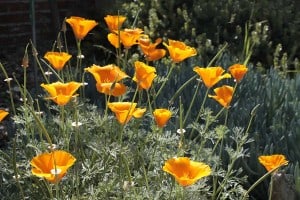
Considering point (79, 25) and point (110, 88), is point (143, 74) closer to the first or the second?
point (110, 88)

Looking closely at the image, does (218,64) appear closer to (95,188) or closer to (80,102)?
(80,102)

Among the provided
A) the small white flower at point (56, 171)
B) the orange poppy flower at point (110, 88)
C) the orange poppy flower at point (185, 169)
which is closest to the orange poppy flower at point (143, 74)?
the orange poppy flower at point (110, 88)

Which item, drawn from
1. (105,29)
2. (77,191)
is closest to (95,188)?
(77,191)

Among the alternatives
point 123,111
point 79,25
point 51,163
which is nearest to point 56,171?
point 51,163

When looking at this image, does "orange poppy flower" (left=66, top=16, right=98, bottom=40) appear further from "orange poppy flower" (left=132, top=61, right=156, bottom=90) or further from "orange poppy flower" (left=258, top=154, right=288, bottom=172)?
"orange poppy flower" (left=258, top=154, right=288, bottom=172)

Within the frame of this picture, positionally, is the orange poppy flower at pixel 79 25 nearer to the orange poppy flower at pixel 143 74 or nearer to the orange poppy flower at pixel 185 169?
the orange poppy flower at pixel 143 74

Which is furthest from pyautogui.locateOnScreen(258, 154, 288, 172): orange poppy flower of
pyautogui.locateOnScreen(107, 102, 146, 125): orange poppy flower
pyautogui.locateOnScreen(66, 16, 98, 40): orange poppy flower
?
pyautogui.locateOnScreen(66, 16, 98, 40): orange poppy flower

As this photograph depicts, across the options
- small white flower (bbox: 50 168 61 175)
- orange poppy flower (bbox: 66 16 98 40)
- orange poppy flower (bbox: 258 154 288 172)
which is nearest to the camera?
small white flower (bbox: 50 168 61 175)

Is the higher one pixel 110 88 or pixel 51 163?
pixel 110 88

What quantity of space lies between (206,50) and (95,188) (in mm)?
2607

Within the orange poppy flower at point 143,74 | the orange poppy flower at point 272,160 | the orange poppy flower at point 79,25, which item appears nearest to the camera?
the orange poppy flower at point 272,160

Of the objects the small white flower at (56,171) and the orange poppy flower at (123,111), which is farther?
the orange poppy flower at (123,111)

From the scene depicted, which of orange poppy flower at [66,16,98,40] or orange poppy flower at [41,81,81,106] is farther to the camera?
orange poppy flower at [66,16,98,40]

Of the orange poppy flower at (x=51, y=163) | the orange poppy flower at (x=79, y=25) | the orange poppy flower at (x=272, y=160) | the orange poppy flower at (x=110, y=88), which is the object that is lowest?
the orange poppy flower at (x=272, y=160)
